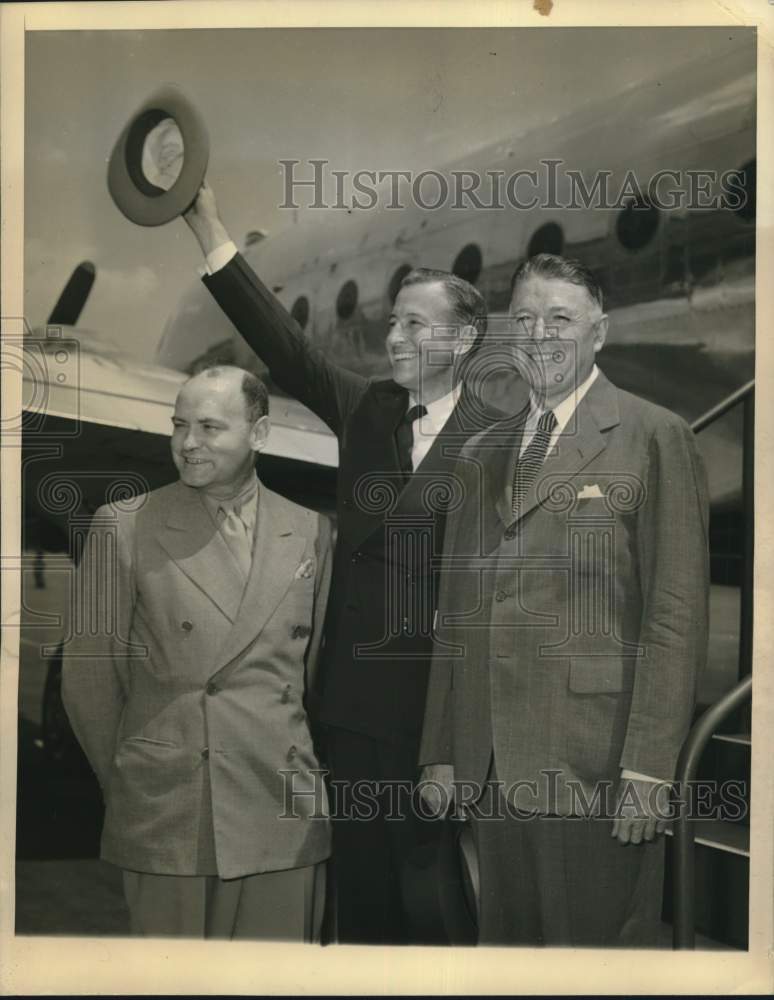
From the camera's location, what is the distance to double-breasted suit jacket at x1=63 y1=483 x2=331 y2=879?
313cm

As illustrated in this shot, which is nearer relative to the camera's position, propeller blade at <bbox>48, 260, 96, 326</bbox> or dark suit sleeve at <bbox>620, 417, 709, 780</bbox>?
dark suit sleeve at <bbox>620, 417, 709, 780</bbox>

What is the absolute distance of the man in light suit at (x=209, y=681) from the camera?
3.13 meters

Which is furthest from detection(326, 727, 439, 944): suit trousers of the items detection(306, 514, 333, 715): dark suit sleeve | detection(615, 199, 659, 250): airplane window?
detection(615, 199, 659, 250): airplane window

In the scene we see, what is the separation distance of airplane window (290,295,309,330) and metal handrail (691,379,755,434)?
3.76 feet

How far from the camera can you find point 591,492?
311cm

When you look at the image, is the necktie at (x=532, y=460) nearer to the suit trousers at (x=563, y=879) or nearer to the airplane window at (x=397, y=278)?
the airplane window at (x=397, y=278)

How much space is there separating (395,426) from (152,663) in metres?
0.96

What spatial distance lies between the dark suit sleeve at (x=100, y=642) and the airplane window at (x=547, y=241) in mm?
1411

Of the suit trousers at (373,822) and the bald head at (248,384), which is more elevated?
the bald head at (248,384)

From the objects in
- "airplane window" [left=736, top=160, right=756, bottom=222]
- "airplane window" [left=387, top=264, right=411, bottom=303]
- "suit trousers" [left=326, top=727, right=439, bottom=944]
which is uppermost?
"airplane window" [left=736, top=160, right=756, bottom=222]

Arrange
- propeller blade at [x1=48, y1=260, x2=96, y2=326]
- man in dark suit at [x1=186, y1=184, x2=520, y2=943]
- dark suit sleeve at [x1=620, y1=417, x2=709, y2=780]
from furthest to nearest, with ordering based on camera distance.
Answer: propeller blade at [x1=48, y1=260, x2=96, y2=326]
man in dark suit at [x1=186, y1=184, x2=520, y2=943]
dark suit sleeve at [x1=620, y1=417, x2=709, y2=780]

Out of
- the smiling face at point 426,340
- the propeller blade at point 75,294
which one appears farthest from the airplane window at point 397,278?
the propeller blade at point 75,294

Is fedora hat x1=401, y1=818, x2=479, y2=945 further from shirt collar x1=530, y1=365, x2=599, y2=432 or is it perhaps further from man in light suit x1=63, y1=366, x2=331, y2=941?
shirt collar x1=530, y1=365, x2=599, y2=432

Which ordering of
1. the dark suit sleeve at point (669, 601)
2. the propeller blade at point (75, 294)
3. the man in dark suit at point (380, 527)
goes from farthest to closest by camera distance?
the propeller blade at point (75, 294), the man in dark suit at point (380, 527), the dark suit sleeve at point (669, 601)
